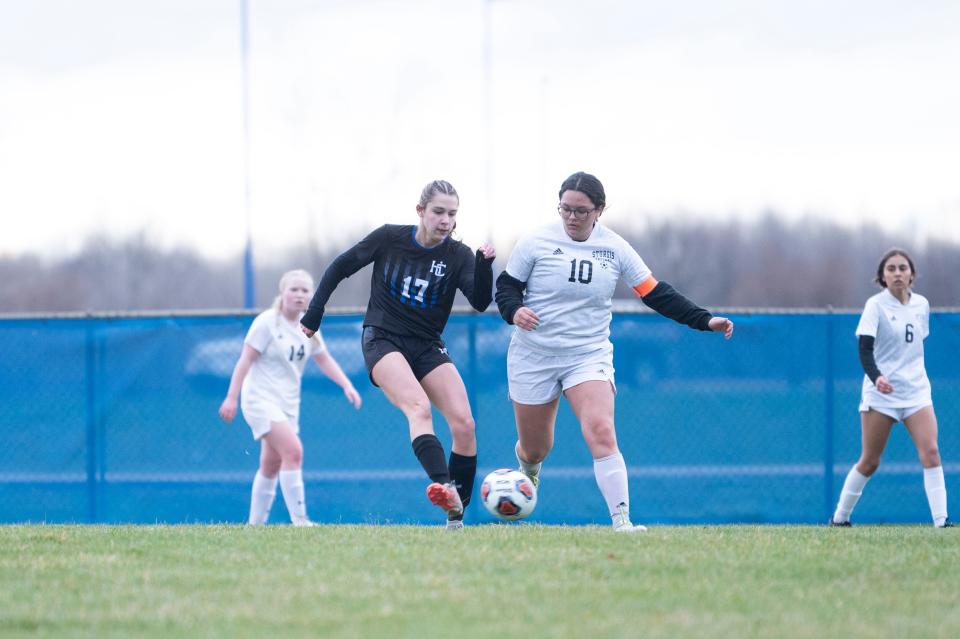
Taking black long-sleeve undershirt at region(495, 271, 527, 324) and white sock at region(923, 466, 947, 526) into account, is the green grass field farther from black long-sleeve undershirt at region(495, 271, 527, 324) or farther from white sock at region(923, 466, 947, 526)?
white sock at region(923, 466, 947, 526)

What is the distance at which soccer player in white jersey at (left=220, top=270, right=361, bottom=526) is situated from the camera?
9.43 meters

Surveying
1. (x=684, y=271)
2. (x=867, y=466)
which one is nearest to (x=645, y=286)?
(x=867, y=466)

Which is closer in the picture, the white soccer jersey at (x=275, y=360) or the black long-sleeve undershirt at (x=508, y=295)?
the black long-sleeve undershirt at (x=508, y=295)

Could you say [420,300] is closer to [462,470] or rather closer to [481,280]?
[481,280]

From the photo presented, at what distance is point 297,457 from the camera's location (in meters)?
9.51

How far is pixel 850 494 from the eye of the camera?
9836 millimetres

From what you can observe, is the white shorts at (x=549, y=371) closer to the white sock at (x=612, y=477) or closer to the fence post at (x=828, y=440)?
the white sock at (x=612, y=477)

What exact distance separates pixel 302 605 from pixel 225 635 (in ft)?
1.74

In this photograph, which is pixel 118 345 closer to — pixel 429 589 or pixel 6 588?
pixel 6 588

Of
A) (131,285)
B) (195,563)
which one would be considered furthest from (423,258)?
(131,285)

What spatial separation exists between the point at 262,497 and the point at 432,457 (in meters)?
3.08

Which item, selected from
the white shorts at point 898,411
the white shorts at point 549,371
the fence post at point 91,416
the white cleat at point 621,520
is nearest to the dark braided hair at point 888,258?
the white shorts at point 898,411

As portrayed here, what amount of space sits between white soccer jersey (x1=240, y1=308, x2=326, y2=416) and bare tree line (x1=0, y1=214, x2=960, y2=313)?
92.6 ft

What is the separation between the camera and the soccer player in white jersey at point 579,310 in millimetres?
6953
